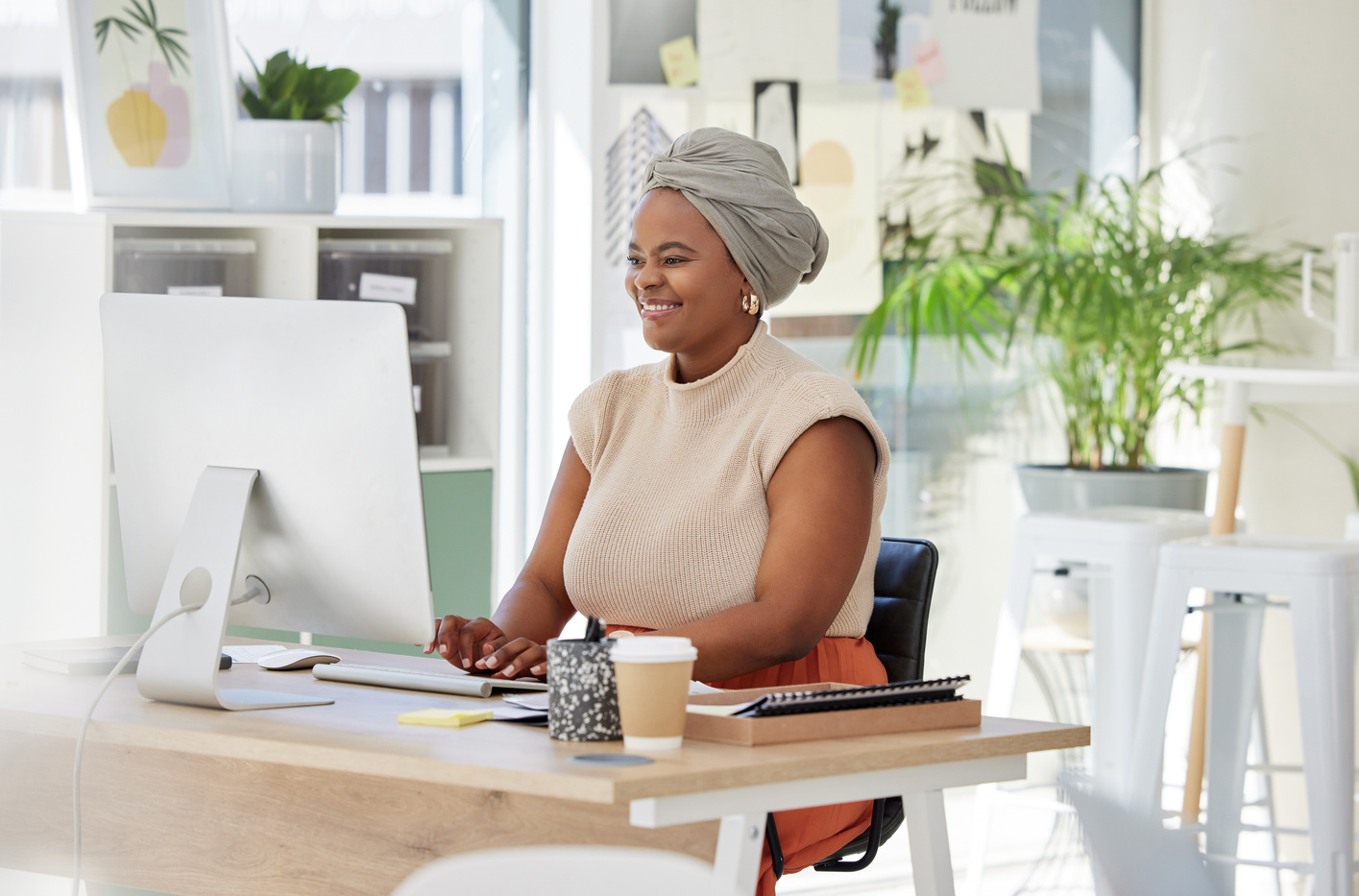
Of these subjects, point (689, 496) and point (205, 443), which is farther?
point (689, 496)

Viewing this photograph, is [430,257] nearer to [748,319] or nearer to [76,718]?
[748,319]

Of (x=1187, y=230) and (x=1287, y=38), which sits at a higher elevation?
(x=1287, y=38)

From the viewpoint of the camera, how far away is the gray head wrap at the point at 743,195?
208 cm

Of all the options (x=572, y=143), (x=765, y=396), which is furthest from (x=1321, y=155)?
(x=765, y=396)

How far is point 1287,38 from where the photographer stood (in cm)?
398

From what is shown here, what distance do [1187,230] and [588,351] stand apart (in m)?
1.74

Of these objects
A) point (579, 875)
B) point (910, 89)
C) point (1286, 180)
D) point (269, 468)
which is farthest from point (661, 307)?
point (1286, 180)

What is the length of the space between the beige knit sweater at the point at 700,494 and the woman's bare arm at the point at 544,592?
65 millimetres

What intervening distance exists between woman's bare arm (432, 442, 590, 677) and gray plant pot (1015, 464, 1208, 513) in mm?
1750

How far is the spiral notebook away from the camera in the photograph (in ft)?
4.81

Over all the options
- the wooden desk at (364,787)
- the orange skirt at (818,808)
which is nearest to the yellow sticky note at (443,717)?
the wooden desk at (364,787)

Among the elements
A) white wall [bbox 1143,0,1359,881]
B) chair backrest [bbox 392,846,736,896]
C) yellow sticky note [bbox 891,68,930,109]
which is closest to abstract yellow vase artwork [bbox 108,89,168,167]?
yellow sticky note [bbox 891,68,930,109]

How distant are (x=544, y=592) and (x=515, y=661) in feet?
1.49

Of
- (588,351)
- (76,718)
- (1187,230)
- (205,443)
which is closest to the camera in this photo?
(76,718)
